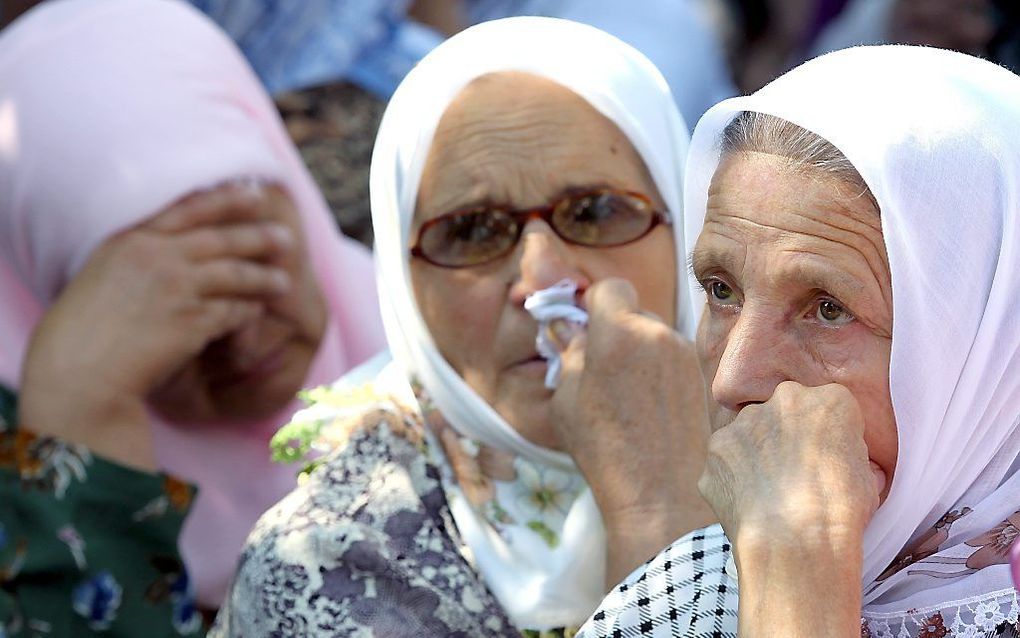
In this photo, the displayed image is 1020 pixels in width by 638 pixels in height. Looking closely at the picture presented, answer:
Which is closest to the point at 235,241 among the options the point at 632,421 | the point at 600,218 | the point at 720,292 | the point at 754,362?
the point at 600,218

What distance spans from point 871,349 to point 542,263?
0.92 metres

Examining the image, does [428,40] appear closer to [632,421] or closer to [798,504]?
[632,421]

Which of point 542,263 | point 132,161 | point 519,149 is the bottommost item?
point 132,161

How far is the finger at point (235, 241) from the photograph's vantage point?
3.29 m

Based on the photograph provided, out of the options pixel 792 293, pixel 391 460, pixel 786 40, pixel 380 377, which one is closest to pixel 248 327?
pixel 380 377

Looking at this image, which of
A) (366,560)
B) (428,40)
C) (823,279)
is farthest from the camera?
(428,40)

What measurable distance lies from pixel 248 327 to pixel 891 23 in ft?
10.6

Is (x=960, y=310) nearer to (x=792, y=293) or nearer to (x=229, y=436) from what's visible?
(x=792, y=293)

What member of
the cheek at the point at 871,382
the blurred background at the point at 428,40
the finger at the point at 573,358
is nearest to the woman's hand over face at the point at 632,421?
the finger at the point at 573,358

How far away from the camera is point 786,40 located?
6730 millimetres

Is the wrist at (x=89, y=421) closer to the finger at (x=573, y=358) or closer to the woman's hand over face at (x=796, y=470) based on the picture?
the finger at (x=573, y=358)

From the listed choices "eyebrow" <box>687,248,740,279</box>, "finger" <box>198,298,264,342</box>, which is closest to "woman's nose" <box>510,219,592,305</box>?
"eyebrow" <box>687,248,740,279</box>

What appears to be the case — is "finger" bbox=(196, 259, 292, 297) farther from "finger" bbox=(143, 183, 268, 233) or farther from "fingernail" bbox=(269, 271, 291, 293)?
"finger" bbox=(143, 183, 268, 233)

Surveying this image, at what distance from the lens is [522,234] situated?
2.67m
